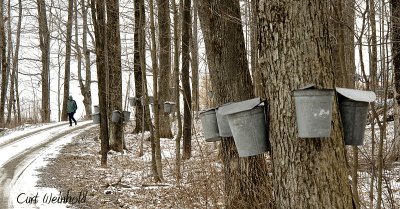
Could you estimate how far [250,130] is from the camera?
11.4 ft

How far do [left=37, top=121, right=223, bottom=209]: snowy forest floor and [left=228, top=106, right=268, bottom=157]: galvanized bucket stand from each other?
198 centimetres

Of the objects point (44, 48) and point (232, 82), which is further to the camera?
point (44, 48)

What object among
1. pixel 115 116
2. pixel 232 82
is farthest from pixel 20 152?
pixel 232 82

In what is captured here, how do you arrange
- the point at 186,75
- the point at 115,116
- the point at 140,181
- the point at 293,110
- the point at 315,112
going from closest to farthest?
the point at 315,112
the point at 293,110
the point at 140,181
the point at 186,75
the point at 115,116

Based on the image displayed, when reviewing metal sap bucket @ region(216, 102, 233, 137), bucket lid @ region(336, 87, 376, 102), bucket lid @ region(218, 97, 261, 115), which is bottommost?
metal sap bucket @ region(216, 102, 233, 137)

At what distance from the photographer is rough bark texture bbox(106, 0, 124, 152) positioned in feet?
45.8

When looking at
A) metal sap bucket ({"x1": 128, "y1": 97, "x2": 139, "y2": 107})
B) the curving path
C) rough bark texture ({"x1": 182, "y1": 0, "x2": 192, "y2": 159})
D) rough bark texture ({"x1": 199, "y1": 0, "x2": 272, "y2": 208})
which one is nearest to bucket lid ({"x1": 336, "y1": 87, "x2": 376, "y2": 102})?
rough bark texture ({"x1": 199, "y1": 0, "x2": 272, "y2": 208})

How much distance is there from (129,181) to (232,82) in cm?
485

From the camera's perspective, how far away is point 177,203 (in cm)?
687

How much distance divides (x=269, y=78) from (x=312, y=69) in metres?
0.34

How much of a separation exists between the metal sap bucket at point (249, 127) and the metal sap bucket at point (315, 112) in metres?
0.42

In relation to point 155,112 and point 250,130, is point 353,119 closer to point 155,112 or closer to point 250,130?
point 250,130

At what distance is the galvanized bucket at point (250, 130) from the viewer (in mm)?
3436

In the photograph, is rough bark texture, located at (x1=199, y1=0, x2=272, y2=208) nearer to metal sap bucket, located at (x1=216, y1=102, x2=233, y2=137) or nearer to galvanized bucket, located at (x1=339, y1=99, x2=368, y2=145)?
metal sap bucket, located at (x1=216, y1=102, x2=233, y2=137)
